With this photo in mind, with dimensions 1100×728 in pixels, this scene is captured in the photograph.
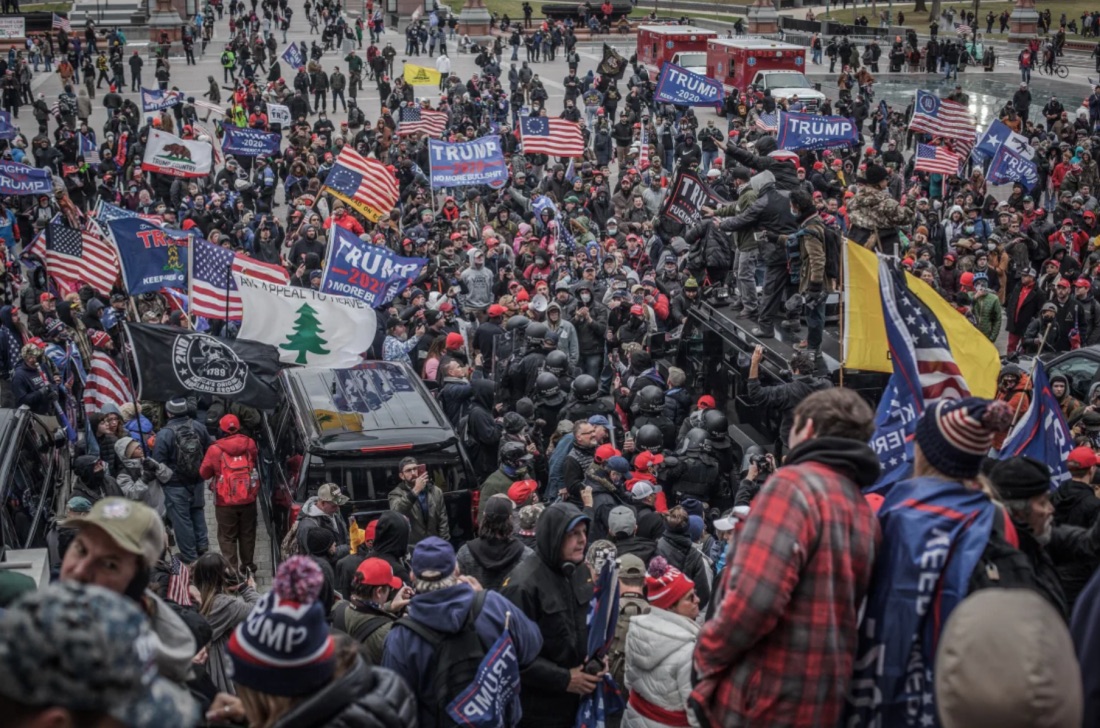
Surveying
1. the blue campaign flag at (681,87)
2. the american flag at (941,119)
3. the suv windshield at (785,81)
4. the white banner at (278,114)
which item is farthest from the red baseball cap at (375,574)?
the suv windshield at (785,81)

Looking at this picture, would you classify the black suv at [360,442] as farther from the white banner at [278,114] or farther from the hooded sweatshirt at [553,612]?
the white banner at [278,114]

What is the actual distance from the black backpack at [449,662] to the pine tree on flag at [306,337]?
7.64m

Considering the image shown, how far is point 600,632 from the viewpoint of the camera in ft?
19.9

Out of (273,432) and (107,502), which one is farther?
(273,432)

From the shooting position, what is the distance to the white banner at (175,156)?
22.6m

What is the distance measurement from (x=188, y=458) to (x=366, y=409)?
1.57m

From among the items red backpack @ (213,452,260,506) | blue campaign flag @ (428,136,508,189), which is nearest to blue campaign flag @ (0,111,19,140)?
blue campaign flag @ (428,136,508,189)

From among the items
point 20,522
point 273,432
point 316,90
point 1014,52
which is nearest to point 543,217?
point 273,432

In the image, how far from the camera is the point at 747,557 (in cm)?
392

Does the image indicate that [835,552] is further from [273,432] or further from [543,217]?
[543,217]

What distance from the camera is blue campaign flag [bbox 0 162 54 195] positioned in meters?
20.1

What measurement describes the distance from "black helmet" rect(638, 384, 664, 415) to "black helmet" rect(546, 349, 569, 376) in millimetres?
1433

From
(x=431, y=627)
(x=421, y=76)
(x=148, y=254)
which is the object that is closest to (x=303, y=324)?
(x=148, y=254)

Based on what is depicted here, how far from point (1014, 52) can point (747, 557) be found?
65540mm
